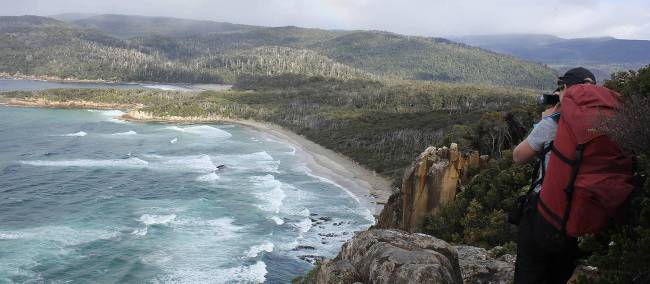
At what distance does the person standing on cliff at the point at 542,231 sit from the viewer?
4.97 metres

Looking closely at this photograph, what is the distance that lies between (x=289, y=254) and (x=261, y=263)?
2355 millimetres

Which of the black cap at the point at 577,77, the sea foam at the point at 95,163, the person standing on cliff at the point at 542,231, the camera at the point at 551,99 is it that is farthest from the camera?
the sea foam at the point at 95,163

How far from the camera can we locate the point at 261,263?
1156 inches

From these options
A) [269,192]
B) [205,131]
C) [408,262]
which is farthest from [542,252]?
[205,131]

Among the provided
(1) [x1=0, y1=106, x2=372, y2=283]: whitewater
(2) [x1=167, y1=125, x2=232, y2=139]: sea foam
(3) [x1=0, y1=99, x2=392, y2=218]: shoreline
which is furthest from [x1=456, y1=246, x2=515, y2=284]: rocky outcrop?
(2) [x1=167, y1=125, x2=232, y2=139]: sea foam

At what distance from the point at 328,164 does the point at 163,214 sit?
88.6ft

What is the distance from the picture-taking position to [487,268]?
8.76 meters

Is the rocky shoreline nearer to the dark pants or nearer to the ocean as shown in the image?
the dark pants

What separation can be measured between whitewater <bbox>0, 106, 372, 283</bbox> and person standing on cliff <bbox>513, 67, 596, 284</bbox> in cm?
2321

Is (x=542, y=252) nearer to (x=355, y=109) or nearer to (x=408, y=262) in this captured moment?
(x=408, y=262)

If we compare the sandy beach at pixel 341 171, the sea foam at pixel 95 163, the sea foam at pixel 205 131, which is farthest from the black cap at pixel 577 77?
the sea foam at pixel 205 131

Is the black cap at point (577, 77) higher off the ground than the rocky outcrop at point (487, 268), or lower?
higher

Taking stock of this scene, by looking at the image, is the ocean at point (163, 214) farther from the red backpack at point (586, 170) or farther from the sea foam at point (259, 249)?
the red backpack at point (586, 170)

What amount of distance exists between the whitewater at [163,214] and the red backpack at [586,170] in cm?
2393
